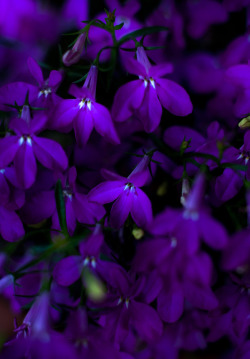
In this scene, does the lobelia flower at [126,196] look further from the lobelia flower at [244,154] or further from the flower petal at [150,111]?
the lobelia flower at [244,154]

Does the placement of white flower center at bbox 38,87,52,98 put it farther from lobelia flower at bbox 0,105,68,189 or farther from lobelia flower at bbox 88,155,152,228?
lobelia flower at bbox 88,155,152,228

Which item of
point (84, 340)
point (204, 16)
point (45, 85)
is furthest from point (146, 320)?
point (204, 16)

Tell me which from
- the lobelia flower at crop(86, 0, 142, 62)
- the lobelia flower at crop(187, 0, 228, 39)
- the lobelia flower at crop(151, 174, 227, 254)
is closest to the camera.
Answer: the lobelia flower at crop(151, 174, 227, 254)

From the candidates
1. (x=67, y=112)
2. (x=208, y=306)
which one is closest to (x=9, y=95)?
(x=67, y=112)

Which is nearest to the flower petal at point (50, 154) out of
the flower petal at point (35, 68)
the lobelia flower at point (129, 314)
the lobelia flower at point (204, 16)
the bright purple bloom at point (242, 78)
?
the flower petal at point (35, 68)

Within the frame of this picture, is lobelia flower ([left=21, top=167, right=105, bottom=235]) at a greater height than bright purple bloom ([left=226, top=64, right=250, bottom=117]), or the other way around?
bright purple bloom ([left=226, top=64, right=250, bottom=117])

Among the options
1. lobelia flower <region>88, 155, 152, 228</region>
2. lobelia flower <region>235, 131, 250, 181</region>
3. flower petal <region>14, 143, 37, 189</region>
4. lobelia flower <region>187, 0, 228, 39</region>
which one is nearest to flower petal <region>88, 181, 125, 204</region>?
lobelia flower <region>88, 155, 152, 228</region>
